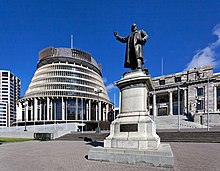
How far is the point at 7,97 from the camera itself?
171750 mm

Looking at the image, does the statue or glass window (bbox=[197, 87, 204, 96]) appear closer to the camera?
the statue

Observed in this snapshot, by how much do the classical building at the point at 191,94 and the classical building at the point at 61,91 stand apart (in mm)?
26800

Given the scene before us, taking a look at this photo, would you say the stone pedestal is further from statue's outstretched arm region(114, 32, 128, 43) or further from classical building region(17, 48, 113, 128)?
classical building region(17, 48, 113, 128)

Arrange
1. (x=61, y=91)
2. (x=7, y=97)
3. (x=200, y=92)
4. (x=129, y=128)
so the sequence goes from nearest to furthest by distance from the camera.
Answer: (x=129, y=128)
(x=200, y=92)
(x=61, y=91)
(x=7, y=97)

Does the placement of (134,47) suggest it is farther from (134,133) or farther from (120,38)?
(134,133)

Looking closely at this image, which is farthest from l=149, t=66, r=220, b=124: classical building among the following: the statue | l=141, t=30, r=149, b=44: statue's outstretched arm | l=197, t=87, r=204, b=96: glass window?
l=141, t=30, r=149, b=44: statue's outstretched arm

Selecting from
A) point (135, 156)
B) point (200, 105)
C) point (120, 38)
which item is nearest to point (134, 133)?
point (135, 156)

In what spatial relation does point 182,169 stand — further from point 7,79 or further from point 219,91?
point 7,79

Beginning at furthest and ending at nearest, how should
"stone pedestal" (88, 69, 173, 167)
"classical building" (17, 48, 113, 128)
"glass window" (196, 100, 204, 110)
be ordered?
1. "classical building" (17, 48, 113, 128)
2. "glass window" (196, 100, 204, 110)
3. "stone pedestal" (88, 69, 173, 167)

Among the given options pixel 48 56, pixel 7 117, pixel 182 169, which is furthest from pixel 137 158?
pixel 7 117

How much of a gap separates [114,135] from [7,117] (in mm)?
185012

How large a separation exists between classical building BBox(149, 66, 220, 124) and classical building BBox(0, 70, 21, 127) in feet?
467

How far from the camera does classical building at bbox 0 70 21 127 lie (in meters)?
164

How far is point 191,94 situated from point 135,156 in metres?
62.2
